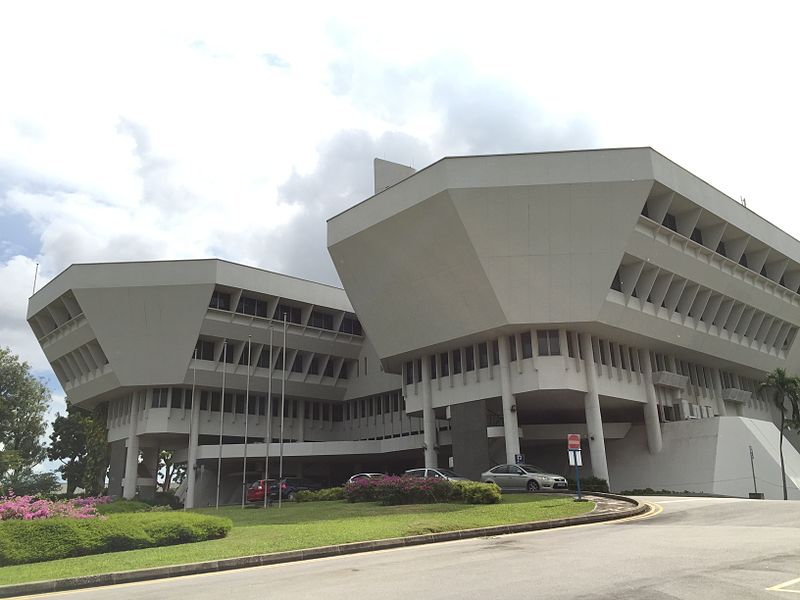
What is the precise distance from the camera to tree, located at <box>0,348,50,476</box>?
227 ft

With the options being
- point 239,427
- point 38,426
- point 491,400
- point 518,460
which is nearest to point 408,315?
point 491,400

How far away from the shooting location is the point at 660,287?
38.3 metres

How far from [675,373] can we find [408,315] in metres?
19.1

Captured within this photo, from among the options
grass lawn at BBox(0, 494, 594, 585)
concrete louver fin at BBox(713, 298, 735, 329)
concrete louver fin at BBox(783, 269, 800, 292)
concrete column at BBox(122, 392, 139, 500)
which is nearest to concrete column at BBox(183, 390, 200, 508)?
concrete column at BBox(122, 392, 139, 500)

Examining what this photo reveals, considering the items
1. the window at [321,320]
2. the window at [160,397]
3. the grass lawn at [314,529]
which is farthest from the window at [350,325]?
the grass lawn at [314,529]

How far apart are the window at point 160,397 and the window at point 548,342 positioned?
30.8m

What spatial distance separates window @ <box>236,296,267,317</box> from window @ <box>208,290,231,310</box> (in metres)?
0.88

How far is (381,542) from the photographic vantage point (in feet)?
49.5

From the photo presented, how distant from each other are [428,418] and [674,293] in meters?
17.9

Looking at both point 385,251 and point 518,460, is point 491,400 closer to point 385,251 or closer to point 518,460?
point 518,460

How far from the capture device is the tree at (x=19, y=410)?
69.1m

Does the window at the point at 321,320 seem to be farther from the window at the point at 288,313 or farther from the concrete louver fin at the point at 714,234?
the concrete louver fin at the point at 714,234

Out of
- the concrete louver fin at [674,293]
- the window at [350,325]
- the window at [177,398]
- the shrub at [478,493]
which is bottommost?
the shrub at [478,493]

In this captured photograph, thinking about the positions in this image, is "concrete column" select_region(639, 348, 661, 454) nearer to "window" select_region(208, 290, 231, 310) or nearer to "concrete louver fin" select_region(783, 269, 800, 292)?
"concrete louver fin" select_region(783, 269, 800, 292)
